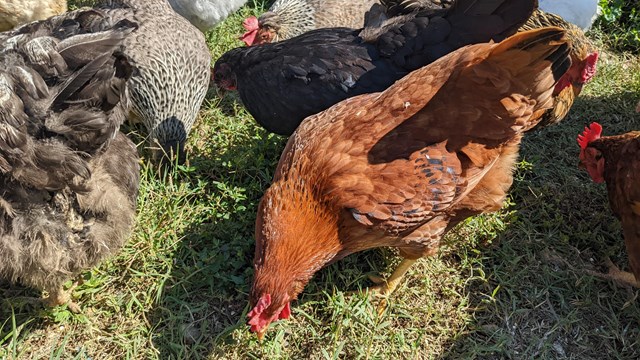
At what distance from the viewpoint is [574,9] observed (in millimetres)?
3967

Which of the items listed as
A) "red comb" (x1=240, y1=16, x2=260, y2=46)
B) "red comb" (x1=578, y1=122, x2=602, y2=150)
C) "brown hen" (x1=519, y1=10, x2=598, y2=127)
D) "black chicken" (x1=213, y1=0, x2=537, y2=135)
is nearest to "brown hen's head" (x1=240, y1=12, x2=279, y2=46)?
"red comb" (x1=240, y1=16, x2=260, y2=46)

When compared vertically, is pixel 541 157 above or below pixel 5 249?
below

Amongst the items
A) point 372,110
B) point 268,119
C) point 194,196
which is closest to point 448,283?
point 372,110

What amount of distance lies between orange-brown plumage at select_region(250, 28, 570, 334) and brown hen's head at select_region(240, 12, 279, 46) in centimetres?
172

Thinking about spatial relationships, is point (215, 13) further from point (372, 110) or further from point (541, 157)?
point (541, 157)

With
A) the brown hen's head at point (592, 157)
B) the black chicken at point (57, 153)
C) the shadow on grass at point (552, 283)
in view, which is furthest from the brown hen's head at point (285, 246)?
the brown hen's head at point (592, 157)

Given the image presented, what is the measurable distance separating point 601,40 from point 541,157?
1783mm

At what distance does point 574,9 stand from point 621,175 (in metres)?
1.98

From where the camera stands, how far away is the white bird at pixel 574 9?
388 cm

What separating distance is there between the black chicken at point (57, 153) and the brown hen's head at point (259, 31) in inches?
67.2

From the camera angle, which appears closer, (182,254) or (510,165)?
(510,165)

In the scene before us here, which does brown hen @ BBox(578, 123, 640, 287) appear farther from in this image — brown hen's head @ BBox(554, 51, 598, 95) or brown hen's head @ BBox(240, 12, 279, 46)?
brown hen's head @ BBox(240, 12, 279, 46)

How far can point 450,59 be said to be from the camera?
2248 mm

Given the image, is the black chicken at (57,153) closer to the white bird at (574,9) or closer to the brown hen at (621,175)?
the brown hen at (621,175)
